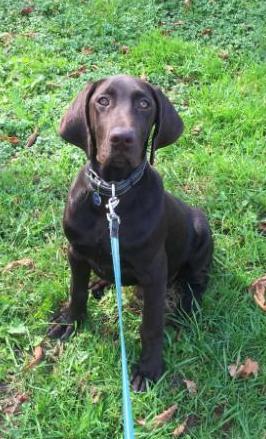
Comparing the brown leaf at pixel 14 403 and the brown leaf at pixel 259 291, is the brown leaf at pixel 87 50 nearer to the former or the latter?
the brown leaf at pixel 259 291

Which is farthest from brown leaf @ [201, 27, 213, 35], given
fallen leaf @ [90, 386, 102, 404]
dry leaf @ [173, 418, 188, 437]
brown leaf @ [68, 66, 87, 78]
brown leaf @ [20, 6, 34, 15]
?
dry leaf @ [173, 418, 188, 437]

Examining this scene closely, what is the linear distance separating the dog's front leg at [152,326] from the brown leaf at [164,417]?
0.17m

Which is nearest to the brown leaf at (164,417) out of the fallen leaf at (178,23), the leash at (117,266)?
the leash at (117,266)

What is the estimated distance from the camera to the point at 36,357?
320 cm

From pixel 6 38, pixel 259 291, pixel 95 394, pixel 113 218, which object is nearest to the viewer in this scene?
pixel 113 218

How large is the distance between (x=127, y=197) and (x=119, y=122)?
0.41 m

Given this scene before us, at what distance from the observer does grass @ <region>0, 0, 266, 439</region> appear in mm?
3029

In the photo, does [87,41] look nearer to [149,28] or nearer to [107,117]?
[149,28]

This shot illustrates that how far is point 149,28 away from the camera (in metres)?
5.77

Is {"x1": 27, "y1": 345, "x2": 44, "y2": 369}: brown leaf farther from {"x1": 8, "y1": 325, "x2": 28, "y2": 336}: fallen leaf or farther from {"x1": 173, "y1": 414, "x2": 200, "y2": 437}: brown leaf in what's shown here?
{"x1": 173, "y1": 414, "x2": 200, "y2": 437}: brown leaf

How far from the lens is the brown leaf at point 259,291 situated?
351cm

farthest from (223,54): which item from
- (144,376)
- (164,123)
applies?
(144,376)

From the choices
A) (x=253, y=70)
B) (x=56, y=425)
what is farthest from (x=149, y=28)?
(x=56, y=425)

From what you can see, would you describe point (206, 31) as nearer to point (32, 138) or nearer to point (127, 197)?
point (32, 138)
